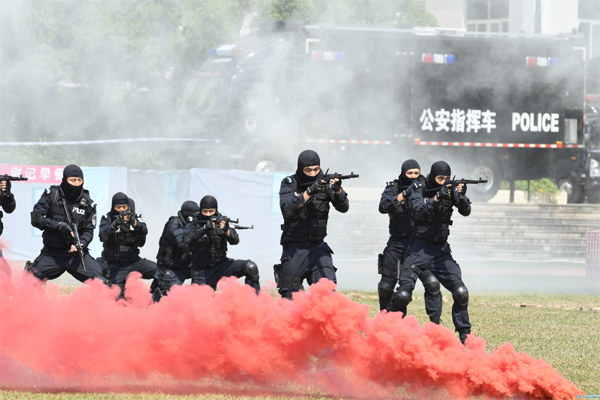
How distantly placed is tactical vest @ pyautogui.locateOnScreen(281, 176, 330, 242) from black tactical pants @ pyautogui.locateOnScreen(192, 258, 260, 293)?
3.65 feet

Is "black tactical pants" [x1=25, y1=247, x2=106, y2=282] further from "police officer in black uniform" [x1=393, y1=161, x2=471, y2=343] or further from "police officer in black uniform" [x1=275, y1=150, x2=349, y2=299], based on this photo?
"police officer in black uniform" [x1=393, y1=161, x2=471, y2=343]

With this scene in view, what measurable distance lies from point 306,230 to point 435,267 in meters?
1.33

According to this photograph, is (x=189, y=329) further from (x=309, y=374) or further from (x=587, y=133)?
(x=587, y=133)

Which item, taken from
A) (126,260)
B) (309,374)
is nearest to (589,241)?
(126,260)

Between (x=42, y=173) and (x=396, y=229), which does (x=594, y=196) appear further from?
(x=396, y=229)

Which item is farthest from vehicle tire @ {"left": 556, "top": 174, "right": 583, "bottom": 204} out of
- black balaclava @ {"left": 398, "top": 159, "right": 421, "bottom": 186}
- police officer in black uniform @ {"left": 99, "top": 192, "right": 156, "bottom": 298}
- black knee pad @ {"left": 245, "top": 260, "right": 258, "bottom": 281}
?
police officer in black uniform @ {"left": 99, "top": 192, "right": 156, "bottom": 298}

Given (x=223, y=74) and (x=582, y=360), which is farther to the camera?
(x=223, y=74)

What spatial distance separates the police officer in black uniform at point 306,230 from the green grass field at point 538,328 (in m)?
1.76

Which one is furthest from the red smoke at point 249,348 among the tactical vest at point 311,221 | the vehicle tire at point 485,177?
the vehicle tire at point 485,177

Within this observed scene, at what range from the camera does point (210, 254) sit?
327 inches

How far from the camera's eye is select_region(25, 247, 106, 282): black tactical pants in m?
8.21

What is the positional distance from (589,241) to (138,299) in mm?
11134

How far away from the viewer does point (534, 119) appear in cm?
1964

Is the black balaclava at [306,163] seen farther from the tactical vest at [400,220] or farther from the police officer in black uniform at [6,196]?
the police officer in black uniform at [6,196]
